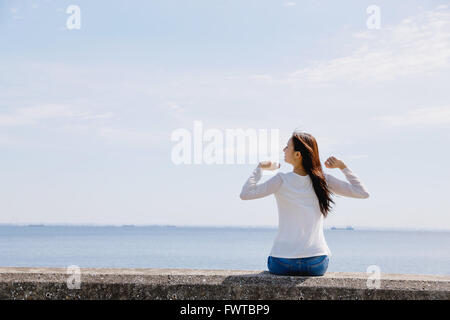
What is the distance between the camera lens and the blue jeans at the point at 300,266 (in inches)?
150

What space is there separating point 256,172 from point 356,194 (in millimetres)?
781

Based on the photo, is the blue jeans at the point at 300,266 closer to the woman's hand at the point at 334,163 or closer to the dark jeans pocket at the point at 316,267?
the dark jeans pocket at the point at 316,267

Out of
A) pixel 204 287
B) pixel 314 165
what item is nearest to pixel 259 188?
pixel 314 165

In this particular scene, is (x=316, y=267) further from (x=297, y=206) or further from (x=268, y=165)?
(x=268, y=165)

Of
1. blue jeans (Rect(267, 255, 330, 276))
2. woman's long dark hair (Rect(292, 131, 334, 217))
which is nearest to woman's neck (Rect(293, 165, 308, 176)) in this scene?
woman's long dark hair (Rect(292, 131, 334, 217))

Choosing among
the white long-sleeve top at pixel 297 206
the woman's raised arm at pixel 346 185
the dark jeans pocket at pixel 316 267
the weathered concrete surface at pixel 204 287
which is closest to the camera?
the weathered concrete surface at pixel 204 287

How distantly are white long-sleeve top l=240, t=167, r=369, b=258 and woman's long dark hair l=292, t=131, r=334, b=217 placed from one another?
0.05m

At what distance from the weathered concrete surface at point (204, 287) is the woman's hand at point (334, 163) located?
3.27 ft

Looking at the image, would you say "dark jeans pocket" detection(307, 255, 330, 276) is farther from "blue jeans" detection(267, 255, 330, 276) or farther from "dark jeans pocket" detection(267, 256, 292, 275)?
"dark jeans pocket" detection(267, 256, 292, 275)

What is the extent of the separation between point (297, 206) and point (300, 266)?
445mm

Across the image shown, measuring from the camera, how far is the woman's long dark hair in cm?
398

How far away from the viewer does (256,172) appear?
13.5ft

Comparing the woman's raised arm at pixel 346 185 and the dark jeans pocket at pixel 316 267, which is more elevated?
the woman's raised arm at pixel 346 185

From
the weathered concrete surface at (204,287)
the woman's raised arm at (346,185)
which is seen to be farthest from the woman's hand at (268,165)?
the weathered concrete surface at (204,287)
